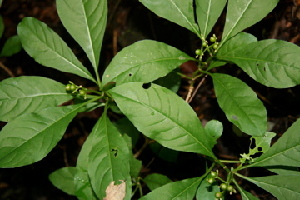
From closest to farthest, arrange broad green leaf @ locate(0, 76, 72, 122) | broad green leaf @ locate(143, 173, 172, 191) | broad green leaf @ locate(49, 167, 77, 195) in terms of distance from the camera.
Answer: broad green leaf @ locate(0, 76, 72, 122) → broad green leaf @ locate(143, 173, 172, 191) → broad green leaf @ locate(49, 167, 77, 195)

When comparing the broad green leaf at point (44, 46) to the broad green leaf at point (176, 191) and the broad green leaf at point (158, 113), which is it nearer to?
the broad green leaf at point (158, 113)

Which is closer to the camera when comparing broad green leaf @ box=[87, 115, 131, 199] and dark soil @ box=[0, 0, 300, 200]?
broad green leaf @ box=[87, 115, 131, 199]

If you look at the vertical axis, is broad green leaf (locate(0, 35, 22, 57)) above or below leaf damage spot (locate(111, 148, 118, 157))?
above

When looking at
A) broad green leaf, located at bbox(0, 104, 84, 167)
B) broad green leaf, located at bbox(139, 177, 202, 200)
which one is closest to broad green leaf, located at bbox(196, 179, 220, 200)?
broad green leaf, located at bbox(139, 177, 202, 200)

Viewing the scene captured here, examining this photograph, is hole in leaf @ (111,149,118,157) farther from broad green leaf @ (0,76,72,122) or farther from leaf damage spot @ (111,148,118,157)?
broad green leaf @ (0,76,72,122)

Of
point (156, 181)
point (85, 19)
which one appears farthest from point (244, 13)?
point (156, 181)

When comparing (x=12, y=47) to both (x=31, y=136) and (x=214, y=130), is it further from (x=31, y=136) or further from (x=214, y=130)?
(x=214, y=130)

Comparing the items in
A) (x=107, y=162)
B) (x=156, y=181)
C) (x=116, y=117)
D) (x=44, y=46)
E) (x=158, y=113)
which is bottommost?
(x=156, y=181)

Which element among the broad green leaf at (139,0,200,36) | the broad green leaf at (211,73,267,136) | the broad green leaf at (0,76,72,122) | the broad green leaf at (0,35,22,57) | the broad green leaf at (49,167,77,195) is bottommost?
the broad green leaf at (49,167,77,195)
